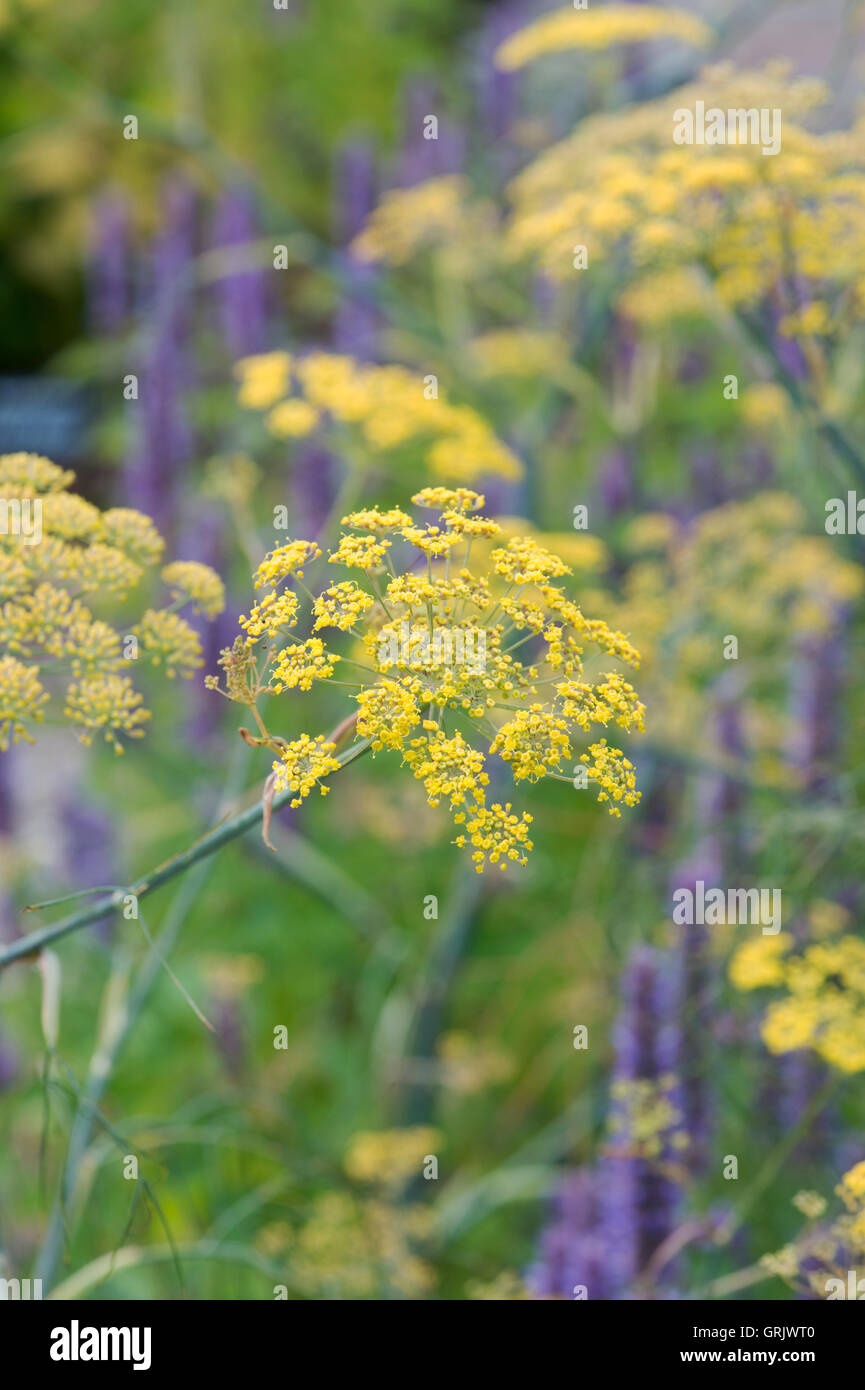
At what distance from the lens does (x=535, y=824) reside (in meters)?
3.47

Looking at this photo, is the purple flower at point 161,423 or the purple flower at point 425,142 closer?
the purple flower at point 161,423

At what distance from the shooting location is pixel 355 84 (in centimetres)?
788

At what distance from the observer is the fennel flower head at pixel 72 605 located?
125cm

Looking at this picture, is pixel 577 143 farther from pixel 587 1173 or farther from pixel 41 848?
pixel 41 848

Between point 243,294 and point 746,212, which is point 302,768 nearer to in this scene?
point 746,212

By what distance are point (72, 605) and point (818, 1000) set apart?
1278 millimetres

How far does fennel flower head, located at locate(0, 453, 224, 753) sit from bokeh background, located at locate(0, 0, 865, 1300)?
1.18 ft

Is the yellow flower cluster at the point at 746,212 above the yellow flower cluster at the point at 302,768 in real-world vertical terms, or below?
above

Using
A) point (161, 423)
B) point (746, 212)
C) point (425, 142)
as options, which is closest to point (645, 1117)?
point (746, 212)

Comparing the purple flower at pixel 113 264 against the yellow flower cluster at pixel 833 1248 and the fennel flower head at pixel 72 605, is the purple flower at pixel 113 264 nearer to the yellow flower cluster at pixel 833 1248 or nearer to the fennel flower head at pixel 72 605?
the fennel flower head at pixel 72 605

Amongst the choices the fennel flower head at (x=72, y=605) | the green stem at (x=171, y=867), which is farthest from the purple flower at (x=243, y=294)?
the green stem at (x=171, y=867)

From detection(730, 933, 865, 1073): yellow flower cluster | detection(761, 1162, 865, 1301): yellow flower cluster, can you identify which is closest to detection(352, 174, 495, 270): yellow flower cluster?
detection(730, 933, 865, 1073): yellow flower cluster

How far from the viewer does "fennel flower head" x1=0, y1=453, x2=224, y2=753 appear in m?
1.25
